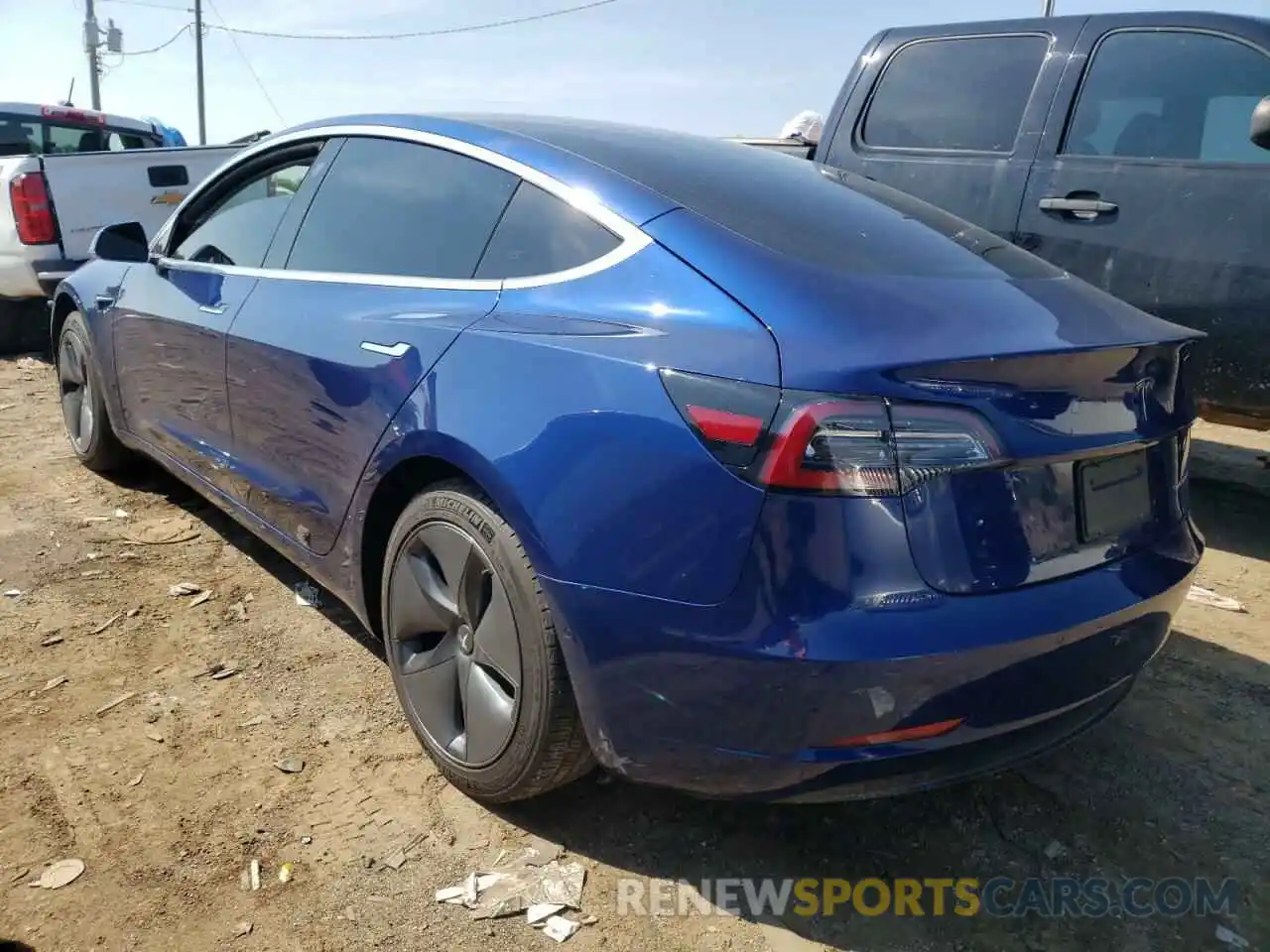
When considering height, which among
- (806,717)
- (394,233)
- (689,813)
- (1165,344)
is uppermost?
(394,233)

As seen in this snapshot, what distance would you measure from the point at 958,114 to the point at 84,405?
427 cm

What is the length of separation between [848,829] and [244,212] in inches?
110

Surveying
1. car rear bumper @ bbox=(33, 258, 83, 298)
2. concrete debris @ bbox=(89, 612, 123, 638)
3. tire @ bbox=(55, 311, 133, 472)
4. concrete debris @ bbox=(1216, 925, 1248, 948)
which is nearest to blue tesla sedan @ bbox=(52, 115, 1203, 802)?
concrete debris @ bbox=(1216, 925, 1248, 948)

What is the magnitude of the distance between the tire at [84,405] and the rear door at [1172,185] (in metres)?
4.12

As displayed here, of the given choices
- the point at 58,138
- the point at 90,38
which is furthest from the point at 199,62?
the point at 58,138

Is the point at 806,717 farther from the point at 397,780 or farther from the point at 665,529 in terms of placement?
the point at 397,780

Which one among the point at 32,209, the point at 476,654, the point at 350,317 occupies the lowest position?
the point at 476,654

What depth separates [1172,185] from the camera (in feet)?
13.6

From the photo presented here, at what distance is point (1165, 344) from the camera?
2.20m

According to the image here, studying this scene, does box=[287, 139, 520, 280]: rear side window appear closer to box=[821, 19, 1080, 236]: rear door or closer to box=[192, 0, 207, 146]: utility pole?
box=[821, 19, 1080, 236]: rear door

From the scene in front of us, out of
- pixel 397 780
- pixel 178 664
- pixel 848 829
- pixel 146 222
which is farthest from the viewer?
pixel 146 222

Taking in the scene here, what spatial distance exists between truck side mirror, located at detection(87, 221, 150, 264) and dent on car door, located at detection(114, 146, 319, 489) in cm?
6

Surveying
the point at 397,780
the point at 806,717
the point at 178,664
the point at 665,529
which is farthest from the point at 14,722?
the point at 806,717

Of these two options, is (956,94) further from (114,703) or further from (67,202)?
(67,202)
